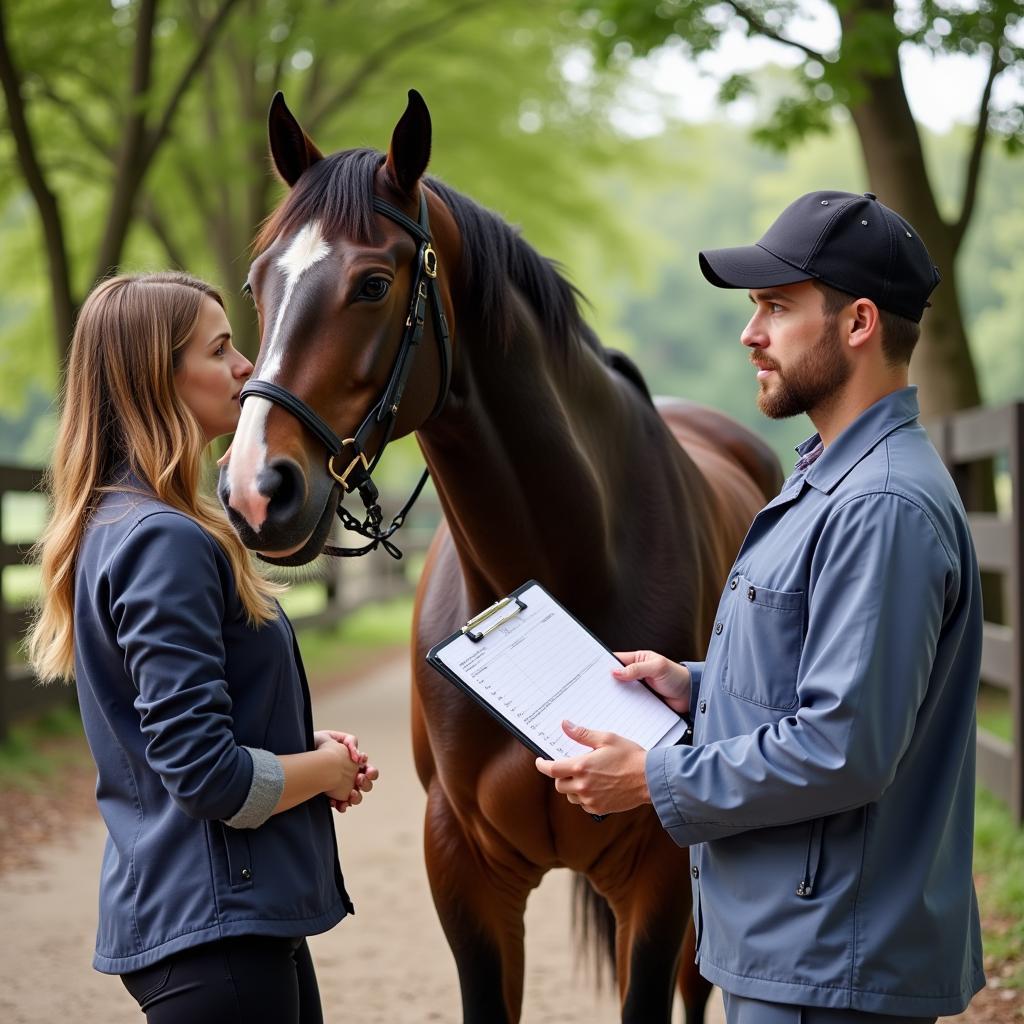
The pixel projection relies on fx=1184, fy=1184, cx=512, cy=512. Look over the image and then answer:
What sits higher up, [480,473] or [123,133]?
[123,133]

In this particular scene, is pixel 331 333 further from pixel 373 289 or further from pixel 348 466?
pixel 348 466

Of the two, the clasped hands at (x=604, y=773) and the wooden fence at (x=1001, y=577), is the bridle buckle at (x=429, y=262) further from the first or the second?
the wooden fence at (x=1001, y=577)

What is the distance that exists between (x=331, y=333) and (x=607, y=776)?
92 cm

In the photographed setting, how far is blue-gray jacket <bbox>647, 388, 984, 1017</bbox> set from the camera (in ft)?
5.07

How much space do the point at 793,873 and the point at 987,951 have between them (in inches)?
117

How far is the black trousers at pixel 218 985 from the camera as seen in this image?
1.80 metres

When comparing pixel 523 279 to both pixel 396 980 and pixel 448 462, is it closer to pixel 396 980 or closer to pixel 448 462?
pixel 448 462

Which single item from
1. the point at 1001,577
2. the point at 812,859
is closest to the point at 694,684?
the point at 812,859

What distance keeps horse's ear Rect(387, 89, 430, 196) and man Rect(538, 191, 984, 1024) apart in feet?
2.45

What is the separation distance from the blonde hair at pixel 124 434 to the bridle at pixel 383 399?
15cm

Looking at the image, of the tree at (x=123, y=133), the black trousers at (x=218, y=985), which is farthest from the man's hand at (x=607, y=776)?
the tree at (x=123, y=133)

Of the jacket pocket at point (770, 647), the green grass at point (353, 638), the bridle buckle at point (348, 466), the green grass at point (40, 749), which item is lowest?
the green grass at point (353, 638)

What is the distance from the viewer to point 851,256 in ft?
5.58

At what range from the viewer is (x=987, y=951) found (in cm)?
413
